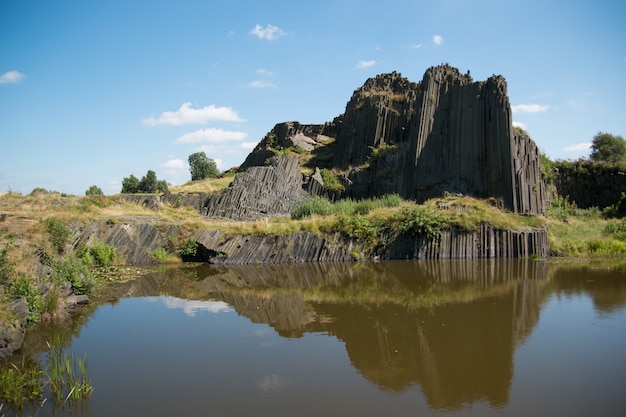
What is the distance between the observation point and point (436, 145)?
2834 centimetres

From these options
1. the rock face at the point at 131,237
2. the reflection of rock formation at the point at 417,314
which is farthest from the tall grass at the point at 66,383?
the rock face at the point at 131,237

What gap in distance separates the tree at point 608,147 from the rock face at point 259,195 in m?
25.8

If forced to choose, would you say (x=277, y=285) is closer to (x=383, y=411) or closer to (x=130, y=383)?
(x=130, y=383)

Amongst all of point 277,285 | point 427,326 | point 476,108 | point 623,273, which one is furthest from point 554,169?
point 427,326

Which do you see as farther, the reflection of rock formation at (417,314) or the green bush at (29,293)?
the green bush at (29,293)

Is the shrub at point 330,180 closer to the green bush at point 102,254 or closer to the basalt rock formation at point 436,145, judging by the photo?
the basalt rock formation at point 436,145

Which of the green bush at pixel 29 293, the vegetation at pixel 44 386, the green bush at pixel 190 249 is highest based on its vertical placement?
the green bush at pixel 190 249

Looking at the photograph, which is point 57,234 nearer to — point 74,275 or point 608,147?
point 74,275

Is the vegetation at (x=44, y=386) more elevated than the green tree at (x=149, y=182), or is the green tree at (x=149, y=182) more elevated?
the green tree at (x=149, y=182)

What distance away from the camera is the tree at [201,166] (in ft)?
215

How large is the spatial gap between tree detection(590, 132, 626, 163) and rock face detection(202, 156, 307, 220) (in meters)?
25.8

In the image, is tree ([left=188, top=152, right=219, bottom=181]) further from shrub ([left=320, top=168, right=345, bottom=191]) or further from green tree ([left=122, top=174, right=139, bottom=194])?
shrub ([left=320, top=168, right=345, bottom=191])

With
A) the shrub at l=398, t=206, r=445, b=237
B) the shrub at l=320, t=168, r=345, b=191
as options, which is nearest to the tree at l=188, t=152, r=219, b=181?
the shrub at l=320, t=168, r=345, b=191

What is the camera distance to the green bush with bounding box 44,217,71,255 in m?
17.0
